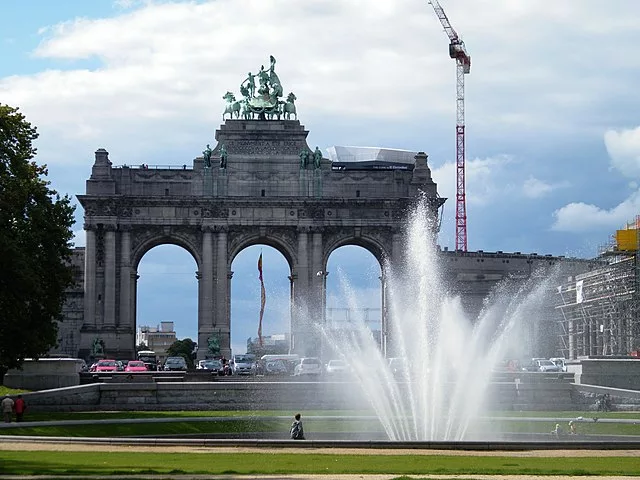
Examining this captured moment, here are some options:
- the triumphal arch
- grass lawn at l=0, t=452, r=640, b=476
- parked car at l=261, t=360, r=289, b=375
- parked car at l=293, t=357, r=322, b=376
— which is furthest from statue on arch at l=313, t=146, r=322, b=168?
grass lawn at l=0, t=452, r=640, b=476

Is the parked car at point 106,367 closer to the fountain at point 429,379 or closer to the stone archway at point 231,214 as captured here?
the fountain at point 429,379

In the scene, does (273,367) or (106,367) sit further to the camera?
(273,367)

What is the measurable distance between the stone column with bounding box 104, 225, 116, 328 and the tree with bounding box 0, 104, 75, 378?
169 feet

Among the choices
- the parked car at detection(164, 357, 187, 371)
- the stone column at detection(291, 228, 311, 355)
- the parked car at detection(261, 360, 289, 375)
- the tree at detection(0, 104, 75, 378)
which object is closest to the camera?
the tree at detection(0, 104, 75, 378)

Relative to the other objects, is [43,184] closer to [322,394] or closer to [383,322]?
[322,394]

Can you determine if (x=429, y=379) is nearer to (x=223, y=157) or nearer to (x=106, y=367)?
(x=106, y=367)

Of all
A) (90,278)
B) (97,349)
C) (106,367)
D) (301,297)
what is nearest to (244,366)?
(106,367)

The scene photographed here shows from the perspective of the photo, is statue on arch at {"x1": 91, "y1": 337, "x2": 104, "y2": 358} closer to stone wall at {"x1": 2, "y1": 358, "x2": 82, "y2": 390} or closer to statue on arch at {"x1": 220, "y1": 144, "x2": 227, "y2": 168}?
statue on arch at {"x1": 220, "y1": 144, "x2": 227, "y2": 168}

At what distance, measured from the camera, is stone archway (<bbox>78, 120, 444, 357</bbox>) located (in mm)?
120062

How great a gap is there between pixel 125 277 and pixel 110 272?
1.45 meters

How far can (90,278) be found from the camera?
120438 mm

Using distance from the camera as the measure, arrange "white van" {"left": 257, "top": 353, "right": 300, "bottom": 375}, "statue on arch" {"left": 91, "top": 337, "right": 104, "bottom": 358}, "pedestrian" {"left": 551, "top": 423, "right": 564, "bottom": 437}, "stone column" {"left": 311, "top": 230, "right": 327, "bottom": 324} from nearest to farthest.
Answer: "pedestrian" {"left": 551, "top": 423, "right": 564, "bottom": 437} < "white van" {"left": 257, "top": 353, "right": 300, "bottom": 375} < "statue on arch" {"left": 91, "top": 337, "right": 104, "bottom": 358} < "stone column" {"left": 311, "top": 230, "right": 327, "bottom": 324}

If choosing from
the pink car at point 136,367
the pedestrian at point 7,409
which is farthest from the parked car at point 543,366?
the pedestrian at point 7,409

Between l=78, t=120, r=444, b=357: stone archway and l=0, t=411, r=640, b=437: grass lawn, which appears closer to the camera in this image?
l=0, t=411, r=640, b=437: grass lawn
